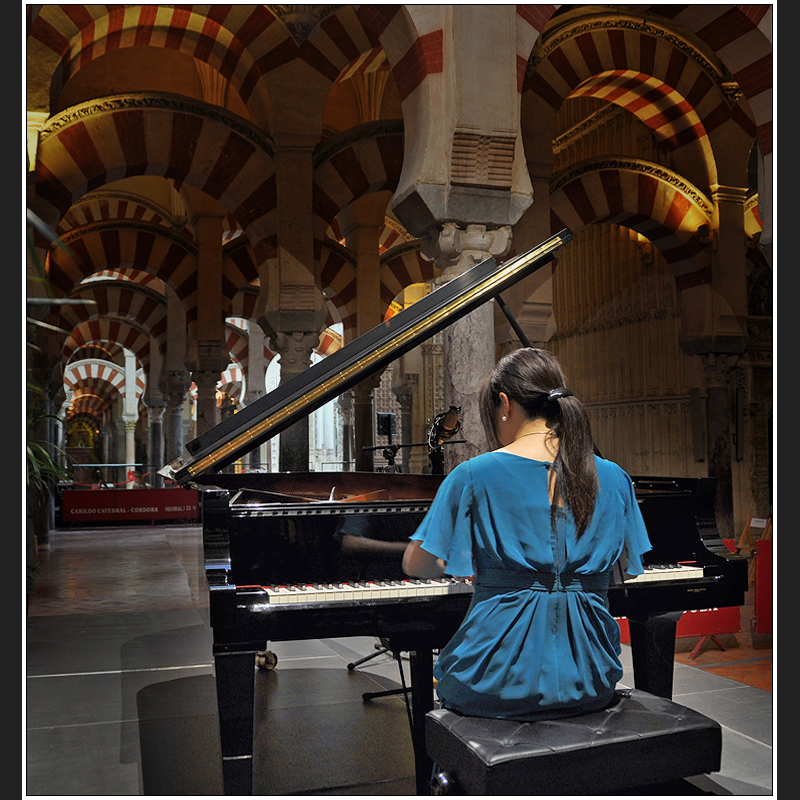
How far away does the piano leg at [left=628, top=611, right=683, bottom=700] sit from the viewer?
317 centimetres

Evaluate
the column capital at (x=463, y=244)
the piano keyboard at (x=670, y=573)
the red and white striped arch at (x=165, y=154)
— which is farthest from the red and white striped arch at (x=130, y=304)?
the piano keyboard at (x=670, y=573)

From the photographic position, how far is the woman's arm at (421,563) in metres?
1.94

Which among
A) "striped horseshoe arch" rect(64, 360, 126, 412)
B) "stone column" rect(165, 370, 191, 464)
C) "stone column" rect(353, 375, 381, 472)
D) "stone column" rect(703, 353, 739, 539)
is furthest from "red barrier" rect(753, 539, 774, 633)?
"striped horseshoe arch" rect(64, 360, 126, 412)

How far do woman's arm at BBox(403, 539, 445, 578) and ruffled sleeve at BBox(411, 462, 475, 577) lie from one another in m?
0.04

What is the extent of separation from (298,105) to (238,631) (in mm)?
7008

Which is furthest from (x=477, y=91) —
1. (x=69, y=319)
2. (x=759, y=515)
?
(x=69, y=319)

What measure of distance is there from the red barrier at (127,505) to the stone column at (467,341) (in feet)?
33.1

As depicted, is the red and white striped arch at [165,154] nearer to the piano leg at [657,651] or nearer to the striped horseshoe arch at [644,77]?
the striped horseshoe arch at [644,77]

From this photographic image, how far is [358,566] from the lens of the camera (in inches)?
113

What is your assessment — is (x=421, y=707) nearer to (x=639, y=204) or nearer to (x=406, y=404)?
(x=639, y=204)

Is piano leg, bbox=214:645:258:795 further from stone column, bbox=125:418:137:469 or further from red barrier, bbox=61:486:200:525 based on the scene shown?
stone column, bbox=125:418:137:469

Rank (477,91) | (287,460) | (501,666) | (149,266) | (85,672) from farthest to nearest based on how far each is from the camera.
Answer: (149,266) < (287,460) < (477,91) < (85,672) < (501,666)
